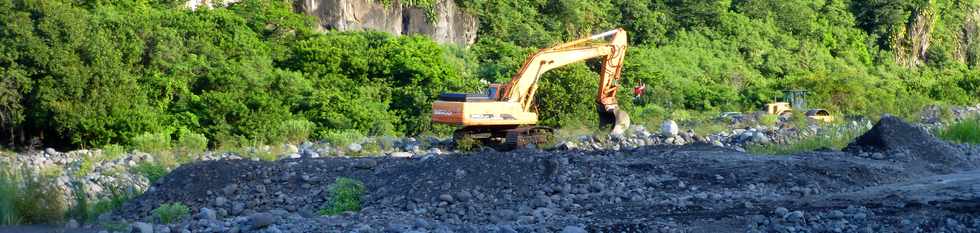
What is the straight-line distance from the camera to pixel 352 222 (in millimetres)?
9297

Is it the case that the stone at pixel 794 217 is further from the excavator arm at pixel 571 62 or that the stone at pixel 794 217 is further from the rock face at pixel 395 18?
the rock face at pixel 395 18

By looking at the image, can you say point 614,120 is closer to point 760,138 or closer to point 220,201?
point 760,138

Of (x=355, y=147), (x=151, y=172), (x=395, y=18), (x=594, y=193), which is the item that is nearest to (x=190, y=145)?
(x=355, y=147)

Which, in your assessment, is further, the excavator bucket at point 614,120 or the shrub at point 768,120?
the shrub at point 768,120

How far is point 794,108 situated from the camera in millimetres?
30125

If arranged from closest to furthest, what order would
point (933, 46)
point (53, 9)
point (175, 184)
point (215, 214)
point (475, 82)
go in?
point (215, 214) < point (175, 184) < point (53, 9) < point (475, 82) < point (933, 46)

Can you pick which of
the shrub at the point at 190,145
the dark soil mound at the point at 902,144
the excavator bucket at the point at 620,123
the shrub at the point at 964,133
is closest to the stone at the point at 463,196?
the dark soil mound at the point at 902,144

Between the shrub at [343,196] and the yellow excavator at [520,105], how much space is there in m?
8.12

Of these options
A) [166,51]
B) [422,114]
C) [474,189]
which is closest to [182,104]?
[166,51]

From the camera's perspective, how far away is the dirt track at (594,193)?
8898 mm

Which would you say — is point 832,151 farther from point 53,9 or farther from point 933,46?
point 933,46

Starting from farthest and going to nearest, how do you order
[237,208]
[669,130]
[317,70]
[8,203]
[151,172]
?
1. [317,70]
2. [669,130]
3. [151,172]
4. [237,208]
5. [8,203]

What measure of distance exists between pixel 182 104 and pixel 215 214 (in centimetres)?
1384

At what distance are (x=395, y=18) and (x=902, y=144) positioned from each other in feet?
70.7
